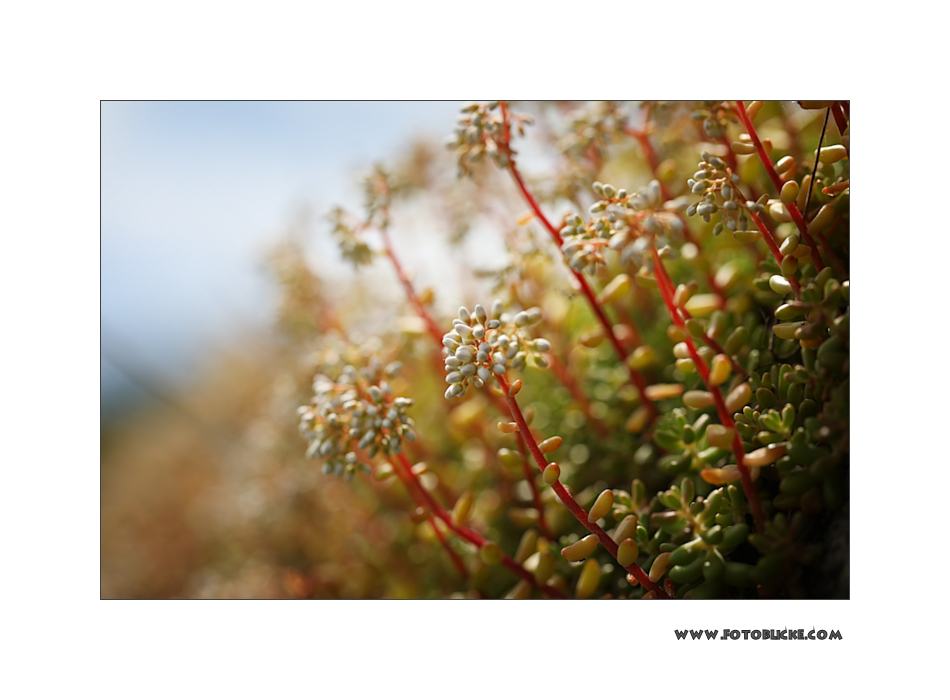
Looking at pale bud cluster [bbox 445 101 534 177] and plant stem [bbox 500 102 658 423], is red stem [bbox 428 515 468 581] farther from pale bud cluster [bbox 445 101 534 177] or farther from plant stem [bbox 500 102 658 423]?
pale bud cluster [bbox 445 101 534 177]

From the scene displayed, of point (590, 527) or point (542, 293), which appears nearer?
point (590, 527)

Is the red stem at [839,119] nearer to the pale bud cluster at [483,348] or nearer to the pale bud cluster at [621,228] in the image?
the pale bud cluster at [621,228]

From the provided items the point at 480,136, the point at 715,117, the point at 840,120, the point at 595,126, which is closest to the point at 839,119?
the point at 840,120

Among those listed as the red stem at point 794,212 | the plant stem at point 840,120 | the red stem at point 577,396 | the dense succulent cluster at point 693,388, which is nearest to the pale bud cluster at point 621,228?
the dense succulent cluster at point 693,388

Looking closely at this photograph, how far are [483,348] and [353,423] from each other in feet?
0.63

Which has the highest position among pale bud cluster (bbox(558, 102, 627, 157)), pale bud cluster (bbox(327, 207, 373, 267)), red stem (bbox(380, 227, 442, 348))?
pale bud cluster (bbox(558, 102, 627, 157))

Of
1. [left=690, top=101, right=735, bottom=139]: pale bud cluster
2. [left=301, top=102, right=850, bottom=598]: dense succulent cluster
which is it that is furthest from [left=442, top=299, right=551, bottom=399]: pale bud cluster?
[left=690, top=101, right=735, bottom=139]: pale bud cluster

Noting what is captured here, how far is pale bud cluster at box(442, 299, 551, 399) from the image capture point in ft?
1.78

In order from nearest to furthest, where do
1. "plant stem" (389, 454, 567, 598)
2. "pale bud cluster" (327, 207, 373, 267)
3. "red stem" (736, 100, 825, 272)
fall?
1. "red stem" (736, 100, 825, 272)
2. "plant stem" (389, 454, 567, 598)
3. "pale bud cluster" (327, 207, 373, 267)

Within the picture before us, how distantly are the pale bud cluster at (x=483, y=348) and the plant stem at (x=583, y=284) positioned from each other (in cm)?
11
